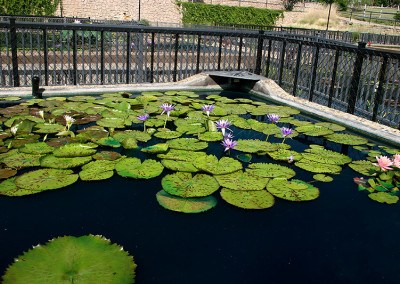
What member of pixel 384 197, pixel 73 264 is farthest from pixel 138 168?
pixel 384 197

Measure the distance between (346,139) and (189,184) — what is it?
1.85 meters

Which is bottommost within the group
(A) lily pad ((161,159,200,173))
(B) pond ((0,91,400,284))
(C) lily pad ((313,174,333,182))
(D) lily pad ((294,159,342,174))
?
(B) pond ((0,91,400,284))

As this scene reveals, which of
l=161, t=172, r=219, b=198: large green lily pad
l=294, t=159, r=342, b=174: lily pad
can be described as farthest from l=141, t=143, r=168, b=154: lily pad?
l=294, t=159, r=342, b=174: lily pad

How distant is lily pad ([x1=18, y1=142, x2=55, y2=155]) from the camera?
2.69 metres

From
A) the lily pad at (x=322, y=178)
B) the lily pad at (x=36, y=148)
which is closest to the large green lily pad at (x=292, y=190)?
the lily pad at (x=322, y=178)

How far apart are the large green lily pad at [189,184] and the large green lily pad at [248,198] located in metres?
0.09

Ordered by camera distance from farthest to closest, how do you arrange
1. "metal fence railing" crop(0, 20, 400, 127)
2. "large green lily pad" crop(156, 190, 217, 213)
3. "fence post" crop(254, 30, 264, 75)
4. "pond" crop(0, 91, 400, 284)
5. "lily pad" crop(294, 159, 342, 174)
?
"fence post" crop(254, 30, 264, 75), "metal fence railing" crop(0, 20, 400, 127), "lily pad" crop(294, 159, 342, 174), "large green lily pad" crop(156, 190, 217, 213), "pond" crop(0, 91, 400, 284)

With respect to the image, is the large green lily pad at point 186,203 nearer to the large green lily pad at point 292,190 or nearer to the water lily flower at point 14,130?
the large green lily pad at point 292,190

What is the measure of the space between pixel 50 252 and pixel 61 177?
858 mm

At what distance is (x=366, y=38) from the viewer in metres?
20.0

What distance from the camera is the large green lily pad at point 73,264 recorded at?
1.43 m

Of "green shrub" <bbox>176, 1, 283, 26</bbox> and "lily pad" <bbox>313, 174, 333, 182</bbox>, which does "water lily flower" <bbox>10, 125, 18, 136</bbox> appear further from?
"green shrub" <bbox>176, 1, 283, 26</bbox>

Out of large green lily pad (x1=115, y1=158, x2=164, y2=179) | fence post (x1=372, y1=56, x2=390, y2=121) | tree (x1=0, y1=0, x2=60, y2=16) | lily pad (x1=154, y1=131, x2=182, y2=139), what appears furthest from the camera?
tree (x1=0, y1=0, x2=60, y2=16)

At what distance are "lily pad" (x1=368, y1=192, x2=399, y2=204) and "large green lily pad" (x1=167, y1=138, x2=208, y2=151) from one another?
1282 mm
